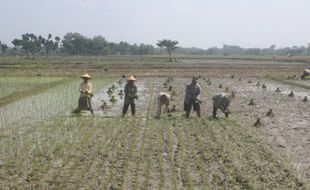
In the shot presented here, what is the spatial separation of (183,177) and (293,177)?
176cm

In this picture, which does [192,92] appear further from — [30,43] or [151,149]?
[30,43]

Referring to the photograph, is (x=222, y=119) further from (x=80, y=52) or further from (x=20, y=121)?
(x=80, y=52)

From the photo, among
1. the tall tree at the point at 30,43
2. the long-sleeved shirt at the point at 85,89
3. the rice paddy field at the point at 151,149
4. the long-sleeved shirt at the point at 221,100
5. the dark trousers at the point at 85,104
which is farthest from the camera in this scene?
the tall tree at the point at 30,43

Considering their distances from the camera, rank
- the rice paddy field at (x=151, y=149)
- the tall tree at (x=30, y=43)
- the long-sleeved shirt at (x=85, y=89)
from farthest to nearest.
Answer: the tall tree at (x=30, y=43) → the long-sleeved shirt at (x=85, y=89) → the rice paddy field at (x=151, y=149)

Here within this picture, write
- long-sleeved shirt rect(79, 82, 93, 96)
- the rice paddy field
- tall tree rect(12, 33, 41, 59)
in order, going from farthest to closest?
tall tree rect(12, 33, 41, 59)
long-sleeved shirt rect(79, 82, 93, 96)
the rice paddy field

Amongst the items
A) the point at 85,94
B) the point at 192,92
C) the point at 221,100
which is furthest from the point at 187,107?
the point at 85,94

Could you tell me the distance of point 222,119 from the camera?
38.8ft

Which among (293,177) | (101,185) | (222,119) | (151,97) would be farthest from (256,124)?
(151,97)

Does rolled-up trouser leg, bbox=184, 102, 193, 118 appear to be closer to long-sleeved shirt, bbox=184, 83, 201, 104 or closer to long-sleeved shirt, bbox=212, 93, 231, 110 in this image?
long-sleeved shirt, bbox=184, 83, 201, 104

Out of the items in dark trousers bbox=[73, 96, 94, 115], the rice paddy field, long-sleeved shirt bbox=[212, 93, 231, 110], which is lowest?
the rice paddy field

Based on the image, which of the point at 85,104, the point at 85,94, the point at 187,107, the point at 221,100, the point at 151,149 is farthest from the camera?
the point at 85,104

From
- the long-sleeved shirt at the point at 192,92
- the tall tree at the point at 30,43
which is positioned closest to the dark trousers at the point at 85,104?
the long-sleeved shirt at the point at 192,92

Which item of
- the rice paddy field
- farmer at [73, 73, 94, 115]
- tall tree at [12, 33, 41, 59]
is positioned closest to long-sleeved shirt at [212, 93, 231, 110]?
the rice paddy field

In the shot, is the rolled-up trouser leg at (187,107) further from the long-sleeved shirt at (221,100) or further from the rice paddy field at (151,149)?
the long-sleeved shirt at (221,100)
